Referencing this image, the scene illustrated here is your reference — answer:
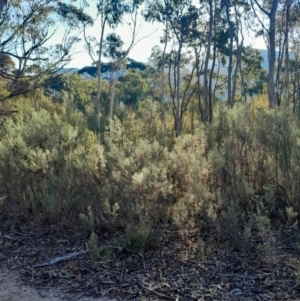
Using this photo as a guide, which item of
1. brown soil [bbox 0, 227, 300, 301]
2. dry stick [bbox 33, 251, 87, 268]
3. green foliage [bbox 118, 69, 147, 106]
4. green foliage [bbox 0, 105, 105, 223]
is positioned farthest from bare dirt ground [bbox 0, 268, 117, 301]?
green foliage [bbox 118, 69, 147, 106]

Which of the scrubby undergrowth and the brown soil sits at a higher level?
the scrubby undergrowth

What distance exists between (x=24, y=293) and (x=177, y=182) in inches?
88.1

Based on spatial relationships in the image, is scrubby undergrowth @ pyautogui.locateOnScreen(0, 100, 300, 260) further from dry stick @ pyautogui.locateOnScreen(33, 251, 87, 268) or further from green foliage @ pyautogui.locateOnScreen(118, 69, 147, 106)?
green foliage @ pyautogui.locateOnScreen(118, 69, 147, 106)

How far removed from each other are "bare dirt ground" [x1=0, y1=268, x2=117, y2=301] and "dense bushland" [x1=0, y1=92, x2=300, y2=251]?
0.91 metres

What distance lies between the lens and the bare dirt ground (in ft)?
10.8

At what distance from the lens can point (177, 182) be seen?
16.1 feet

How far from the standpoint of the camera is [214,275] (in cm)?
346

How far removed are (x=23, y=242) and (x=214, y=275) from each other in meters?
2.24

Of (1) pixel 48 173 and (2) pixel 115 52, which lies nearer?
(1) pixel 48 173

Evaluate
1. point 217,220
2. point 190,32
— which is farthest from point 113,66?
point 217,220

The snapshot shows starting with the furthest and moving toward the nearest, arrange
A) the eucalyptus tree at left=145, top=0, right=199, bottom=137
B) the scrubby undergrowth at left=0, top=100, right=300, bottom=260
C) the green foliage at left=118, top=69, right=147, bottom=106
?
1. the green foliage at left=118, top=69, right=147, bottom=106
2. the eucalyptus tree at left=145, top=0, right=199, bottom=137
3. the scrubby undergrowth at left=0, top=100, right=300, bottom=260

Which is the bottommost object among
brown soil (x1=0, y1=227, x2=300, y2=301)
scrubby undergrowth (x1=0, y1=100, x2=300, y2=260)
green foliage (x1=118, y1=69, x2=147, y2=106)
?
brown soil (x1=0, y1=227, x2=300, y2=301)

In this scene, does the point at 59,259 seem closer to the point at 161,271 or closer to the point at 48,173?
the point at 161,271

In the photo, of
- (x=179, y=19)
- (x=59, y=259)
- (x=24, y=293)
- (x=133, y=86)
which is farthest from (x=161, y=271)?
(x=133, y=86)
